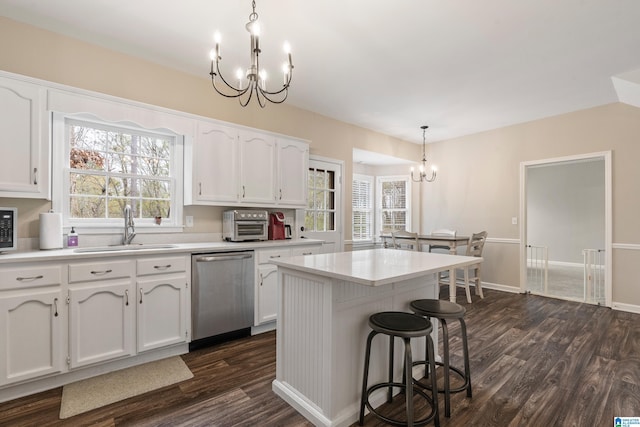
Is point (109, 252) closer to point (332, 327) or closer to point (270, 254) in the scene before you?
point (270, 254)

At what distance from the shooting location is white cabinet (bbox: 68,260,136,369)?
7.39ft

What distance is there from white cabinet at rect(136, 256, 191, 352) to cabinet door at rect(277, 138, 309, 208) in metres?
1.53

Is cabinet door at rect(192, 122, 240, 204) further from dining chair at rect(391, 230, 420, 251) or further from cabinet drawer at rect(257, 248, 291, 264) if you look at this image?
dining chair at rect(391, 230, 420, 251)

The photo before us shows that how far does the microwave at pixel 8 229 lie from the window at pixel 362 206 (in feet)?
16.4

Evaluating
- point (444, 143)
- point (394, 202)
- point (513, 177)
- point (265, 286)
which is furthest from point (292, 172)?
point (513, 177)

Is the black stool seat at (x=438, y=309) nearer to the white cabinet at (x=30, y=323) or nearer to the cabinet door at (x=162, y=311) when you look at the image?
the cabinet door at (x=162, y=311)

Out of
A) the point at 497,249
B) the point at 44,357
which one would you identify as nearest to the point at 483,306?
the point at 497,249

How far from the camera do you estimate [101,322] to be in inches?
92.8

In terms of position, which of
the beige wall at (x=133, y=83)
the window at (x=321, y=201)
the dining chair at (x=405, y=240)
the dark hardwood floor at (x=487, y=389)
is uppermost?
the beige wall at (x=133, y=83)

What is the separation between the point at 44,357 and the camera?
2.14m

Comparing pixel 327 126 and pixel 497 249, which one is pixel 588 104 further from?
pixel 327 126

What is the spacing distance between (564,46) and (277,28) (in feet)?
8.55

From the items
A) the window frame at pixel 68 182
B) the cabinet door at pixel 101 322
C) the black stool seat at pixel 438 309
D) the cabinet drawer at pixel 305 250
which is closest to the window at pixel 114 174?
the window frame at pixel 68 182

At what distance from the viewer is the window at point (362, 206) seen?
6.36 meters
